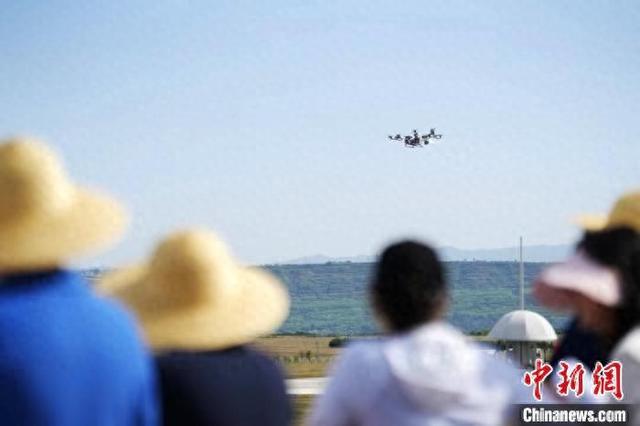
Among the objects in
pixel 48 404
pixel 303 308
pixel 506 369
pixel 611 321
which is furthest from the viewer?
pixel 303 308

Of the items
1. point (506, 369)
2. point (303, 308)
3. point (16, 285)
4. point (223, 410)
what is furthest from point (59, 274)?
point (303, 308)

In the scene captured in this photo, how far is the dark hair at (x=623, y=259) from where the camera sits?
3764 millimetres

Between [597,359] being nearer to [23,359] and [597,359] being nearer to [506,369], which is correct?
[506,369]

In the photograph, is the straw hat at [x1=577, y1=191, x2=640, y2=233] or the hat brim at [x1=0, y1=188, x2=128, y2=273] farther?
the straw hat at [x1=577, y1=191, x2=640, y2=233]

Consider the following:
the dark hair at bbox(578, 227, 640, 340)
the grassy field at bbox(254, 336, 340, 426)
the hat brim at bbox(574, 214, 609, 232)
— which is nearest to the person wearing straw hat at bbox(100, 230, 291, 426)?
the dark hair at bbox(578, 227, 640, 340)

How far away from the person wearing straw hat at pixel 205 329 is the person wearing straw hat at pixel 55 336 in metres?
0.15

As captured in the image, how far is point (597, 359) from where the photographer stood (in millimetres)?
4020

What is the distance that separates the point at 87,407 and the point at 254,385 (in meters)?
0.62

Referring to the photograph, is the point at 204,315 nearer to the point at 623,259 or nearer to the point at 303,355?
the point at 623,259

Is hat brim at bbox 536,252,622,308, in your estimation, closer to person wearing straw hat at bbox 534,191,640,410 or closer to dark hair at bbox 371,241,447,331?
person wearing straw hat at bbox 534,191,640,410

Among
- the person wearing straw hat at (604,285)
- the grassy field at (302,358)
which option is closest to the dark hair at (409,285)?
the person wearing straw hat at (604,285)

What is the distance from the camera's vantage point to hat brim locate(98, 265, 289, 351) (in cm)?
365

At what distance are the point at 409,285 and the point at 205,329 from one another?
76 centimetres

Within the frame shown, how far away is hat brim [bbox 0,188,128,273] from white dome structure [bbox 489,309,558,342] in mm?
28103
